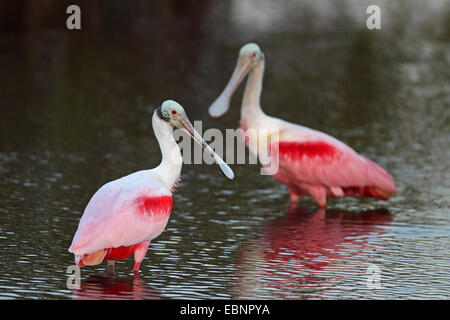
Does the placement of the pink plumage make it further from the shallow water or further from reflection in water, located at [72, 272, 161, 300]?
reflection in water, located at [72, 272, 161, 300]

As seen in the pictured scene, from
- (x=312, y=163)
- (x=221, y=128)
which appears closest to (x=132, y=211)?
(x=312, y=163)

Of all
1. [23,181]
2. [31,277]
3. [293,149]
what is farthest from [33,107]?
[31,277]

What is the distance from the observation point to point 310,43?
2886cm

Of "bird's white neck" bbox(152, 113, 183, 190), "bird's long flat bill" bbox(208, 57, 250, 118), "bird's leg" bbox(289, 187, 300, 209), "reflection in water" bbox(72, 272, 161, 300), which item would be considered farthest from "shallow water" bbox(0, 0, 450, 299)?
"bird's long flat bill" bbox(208, 57, 250, 118)

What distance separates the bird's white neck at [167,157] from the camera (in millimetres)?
9898

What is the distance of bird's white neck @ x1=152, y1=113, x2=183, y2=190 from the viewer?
990 cm

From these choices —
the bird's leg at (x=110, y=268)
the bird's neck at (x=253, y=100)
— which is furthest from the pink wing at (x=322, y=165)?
the bird's leg at (x=110, y=268)

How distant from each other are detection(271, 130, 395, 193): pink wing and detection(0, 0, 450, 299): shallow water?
357 mm

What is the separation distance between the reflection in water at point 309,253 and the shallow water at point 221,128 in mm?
30

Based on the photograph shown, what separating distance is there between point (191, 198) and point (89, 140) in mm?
3428

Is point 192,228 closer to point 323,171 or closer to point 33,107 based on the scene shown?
point 323,171

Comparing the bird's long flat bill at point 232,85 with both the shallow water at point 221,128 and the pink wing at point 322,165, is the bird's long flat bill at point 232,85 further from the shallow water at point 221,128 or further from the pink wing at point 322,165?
the pink wing at point 322,165

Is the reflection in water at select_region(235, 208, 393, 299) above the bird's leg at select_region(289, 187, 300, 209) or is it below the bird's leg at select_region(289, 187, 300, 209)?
below

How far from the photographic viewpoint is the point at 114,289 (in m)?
9.07
